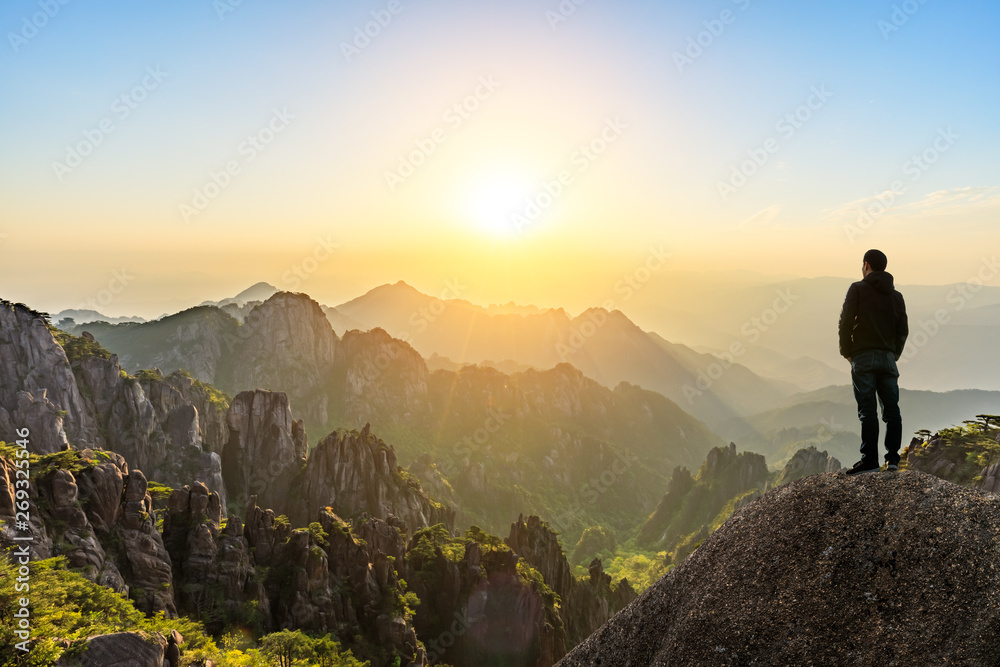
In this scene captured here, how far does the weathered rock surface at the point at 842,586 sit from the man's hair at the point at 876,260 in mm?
4949

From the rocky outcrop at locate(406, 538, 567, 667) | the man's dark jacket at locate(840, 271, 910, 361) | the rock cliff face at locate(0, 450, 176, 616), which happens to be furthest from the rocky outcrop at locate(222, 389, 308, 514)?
the man's dark jacket at locate(840, 271, 910, 361)

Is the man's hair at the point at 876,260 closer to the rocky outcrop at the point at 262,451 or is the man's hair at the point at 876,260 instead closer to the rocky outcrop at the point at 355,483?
the rocky outcrop at the point at 355,483

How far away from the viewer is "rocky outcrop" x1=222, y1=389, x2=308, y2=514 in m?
84.0

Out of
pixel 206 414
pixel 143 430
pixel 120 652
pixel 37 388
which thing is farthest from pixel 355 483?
pixel 120 652

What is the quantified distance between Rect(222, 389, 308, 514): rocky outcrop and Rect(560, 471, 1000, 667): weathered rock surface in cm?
8578

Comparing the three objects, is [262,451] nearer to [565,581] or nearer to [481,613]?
[481,613]

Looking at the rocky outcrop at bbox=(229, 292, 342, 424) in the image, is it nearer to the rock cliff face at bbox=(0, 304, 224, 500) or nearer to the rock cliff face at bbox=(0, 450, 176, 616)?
the rock cliff face at bbox=(0, 304, 224, 500)

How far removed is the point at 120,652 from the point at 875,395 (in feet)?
95.2

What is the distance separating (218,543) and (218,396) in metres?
81.5

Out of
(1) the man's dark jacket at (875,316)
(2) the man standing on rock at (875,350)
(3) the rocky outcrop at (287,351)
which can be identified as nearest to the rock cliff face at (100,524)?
(2) the man standing on rock at (875,350)

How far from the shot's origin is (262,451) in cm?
8775

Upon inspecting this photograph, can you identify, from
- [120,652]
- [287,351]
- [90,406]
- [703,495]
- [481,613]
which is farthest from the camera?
[287,351]

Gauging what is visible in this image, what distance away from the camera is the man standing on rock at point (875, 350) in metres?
11.5

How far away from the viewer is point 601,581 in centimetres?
8119
